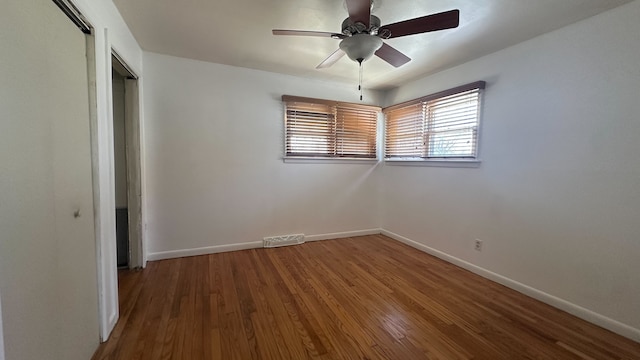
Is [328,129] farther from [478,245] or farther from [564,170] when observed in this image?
[564,170]

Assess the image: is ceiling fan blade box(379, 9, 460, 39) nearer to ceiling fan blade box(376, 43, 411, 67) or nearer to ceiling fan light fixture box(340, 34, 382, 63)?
ceiling fan light fixture box(340, 34, 382, 63)

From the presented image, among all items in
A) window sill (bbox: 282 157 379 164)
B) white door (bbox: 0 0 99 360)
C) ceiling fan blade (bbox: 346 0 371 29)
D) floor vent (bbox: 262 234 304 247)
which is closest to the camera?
white door (bbox: 0 0 99 360)

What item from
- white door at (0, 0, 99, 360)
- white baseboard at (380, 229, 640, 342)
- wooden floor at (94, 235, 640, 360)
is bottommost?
wooden floor at (94, 235, 640, 360)

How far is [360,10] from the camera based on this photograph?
5.25 feet

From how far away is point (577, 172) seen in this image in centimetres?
203

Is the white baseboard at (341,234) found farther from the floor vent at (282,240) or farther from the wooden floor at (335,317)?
the wooden floor at (335,317)

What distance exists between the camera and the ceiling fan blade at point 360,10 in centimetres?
153

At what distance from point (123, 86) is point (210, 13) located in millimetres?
1417

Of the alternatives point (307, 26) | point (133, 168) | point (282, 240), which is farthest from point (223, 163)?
point (307, 26)

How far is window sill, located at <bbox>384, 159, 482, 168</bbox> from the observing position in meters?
2.80

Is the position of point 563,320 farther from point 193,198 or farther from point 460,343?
point 193,198

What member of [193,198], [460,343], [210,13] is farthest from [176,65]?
[460,343]

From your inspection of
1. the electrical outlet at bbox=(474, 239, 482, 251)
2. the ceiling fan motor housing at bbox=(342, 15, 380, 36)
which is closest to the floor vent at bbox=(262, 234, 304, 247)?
the electrical outlet at bbox=(474, 239, 482, 251)

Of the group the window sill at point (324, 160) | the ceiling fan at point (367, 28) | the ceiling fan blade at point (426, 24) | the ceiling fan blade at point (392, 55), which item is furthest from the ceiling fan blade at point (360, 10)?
the window sill at point (324, 160)
